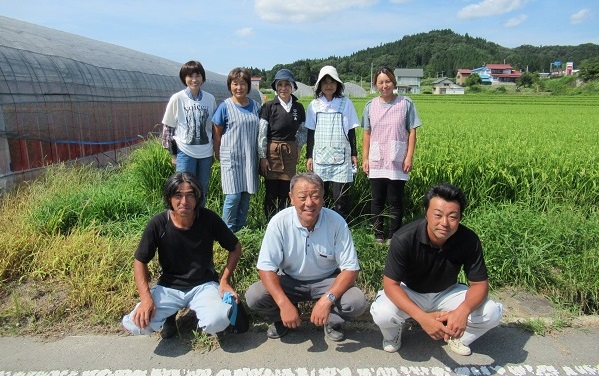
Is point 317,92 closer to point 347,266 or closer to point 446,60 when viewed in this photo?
point 347,266

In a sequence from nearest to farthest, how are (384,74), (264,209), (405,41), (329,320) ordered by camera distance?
(329,320) → (384,74) → (264,209) → (405,41)

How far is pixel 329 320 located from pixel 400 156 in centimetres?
178

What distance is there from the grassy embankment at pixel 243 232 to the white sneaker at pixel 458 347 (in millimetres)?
760

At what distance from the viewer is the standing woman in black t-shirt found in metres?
3.72

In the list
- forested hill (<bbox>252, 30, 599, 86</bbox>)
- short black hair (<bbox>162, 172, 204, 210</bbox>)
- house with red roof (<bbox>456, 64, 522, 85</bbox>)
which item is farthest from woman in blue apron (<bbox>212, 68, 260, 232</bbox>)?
house with red roof (<bbox>456, 64, 522, 85</bbox>)

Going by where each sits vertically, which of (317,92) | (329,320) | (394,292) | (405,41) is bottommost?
(329,320)

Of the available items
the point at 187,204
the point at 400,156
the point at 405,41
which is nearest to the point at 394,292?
the point at 187,204

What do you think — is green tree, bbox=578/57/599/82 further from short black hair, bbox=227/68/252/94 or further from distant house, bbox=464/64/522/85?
short black hair, bbox=227/68/252/94

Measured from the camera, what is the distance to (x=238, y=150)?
3688mm

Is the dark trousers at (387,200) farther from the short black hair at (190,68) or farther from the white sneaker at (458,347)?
the short black hair at (190,68)

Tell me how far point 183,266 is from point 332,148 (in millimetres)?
1709

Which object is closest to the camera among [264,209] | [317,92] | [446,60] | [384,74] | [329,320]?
[329,320]

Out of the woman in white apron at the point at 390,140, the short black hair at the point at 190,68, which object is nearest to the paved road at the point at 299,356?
the woman in white apron at the point at 390,140

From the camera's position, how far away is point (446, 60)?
107375 mm
